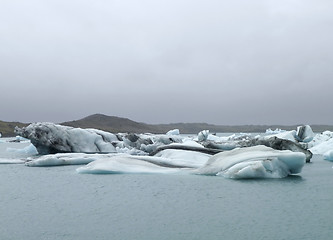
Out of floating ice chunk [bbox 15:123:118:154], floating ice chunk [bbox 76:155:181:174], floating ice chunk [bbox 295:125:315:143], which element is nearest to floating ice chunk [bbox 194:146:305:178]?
floating ice chunk [bbox 76:155:181:174]

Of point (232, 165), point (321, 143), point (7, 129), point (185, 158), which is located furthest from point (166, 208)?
point (7, 129)

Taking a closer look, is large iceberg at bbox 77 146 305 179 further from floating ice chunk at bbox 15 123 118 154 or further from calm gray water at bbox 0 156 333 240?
floating ice chunk at bbox 15 123 118 154

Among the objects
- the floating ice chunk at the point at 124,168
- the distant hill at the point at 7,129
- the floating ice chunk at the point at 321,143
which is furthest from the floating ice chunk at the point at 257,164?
the distant hill at the point at 7,129

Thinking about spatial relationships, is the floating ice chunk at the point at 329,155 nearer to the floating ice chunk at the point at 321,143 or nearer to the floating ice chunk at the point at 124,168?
the floating ice chunk at the point at 321,143

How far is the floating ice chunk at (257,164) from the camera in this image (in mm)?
16172

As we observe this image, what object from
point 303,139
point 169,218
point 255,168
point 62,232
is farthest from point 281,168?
point 303,139

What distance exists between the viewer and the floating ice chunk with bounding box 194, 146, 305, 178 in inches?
637

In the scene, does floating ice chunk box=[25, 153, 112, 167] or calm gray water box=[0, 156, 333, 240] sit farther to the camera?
floating ice chunk box=[25, 153, 112, 167]

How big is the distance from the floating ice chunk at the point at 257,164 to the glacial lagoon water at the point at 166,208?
1.54ft

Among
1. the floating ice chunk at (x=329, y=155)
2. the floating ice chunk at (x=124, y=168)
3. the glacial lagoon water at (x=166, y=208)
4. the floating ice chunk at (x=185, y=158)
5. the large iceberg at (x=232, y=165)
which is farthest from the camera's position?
the floating ice chunk at (x=329, y=155)

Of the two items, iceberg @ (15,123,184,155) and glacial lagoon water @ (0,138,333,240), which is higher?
iceberg @ (15,123,184,155)

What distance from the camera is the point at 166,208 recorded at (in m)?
11.3

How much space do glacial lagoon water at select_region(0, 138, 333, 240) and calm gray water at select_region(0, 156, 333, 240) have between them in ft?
0.07

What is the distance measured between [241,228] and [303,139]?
2936cm
